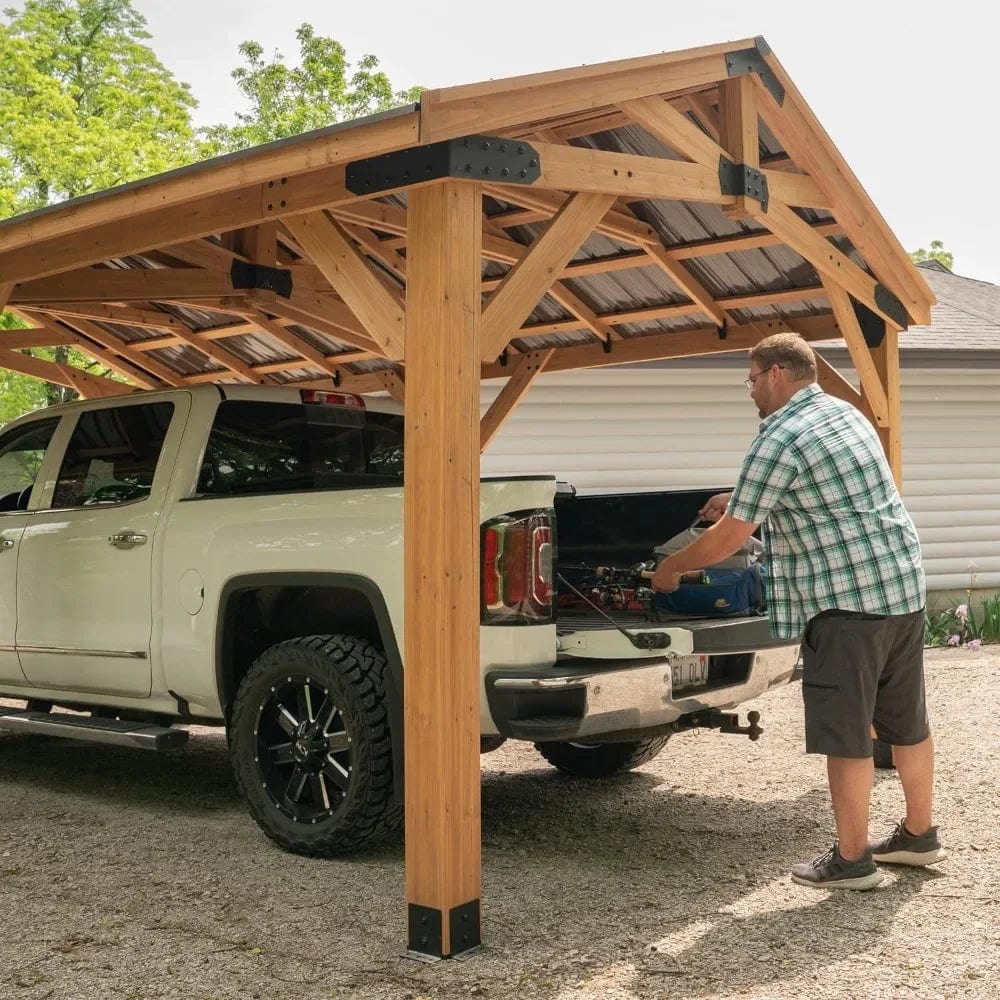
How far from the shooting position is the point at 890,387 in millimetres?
7543

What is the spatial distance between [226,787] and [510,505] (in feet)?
10.3

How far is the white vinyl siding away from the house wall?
11mm

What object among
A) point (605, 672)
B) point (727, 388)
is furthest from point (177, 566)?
point (727, 388)

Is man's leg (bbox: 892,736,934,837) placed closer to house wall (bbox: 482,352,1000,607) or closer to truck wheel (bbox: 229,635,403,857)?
truck wheel (bbox: 229,635,403,857)

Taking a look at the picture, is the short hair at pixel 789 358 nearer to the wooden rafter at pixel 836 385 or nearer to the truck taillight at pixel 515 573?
the truck taillight at pixel 515 573

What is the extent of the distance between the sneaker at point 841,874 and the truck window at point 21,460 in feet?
15.0

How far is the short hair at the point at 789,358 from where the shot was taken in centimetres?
514

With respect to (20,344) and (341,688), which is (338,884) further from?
(20,344)

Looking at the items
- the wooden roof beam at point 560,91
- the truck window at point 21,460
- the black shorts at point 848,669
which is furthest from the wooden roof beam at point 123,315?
the black shorts at point 848,669

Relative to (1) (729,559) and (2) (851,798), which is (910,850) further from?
(1) (729,559)

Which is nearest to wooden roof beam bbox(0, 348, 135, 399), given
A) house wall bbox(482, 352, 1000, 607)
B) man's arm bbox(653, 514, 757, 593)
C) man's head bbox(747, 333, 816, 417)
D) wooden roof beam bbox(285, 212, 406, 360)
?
house wall bbox(482, 352, 1000, 607)

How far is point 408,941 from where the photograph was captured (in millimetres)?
4344

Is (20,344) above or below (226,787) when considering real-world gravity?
above

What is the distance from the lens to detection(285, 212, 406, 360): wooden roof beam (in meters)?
4.76
